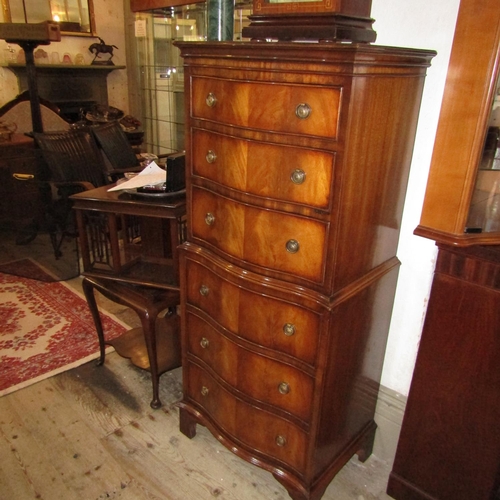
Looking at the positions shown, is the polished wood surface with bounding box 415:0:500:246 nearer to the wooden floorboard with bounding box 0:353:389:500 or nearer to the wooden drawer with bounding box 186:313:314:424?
the wooden drawer with bounding box 186:313:314:424

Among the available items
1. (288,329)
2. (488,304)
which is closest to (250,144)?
(288,329)

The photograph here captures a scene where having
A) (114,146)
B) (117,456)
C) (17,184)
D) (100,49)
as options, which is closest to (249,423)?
(117,456)

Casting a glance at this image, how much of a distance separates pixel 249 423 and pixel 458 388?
2.15 ft

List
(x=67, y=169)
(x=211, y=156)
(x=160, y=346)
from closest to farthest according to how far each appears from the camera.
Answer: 1. (x=211, y=156)
2. (x=160, y=346)
3. (x=67, y=169)

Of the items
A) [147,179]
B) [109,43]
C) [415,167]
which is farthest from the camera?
[109,43]

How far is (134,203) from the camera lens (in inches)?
66.0

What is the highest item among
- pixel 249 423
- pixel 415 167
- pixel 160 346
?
pixel 415 167

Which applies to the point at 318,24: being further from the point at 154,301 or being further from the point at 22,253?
the point at 22,253

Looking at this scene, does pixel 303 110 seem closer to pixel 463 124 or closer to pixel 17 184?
pixel 463 124

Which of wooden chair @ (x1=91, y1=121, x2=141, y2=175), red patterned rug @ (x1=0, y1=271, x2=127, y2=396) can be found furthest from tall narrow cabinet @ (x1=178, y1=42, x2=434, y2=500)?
wooden chair @ (x1=91, y1=121, x2=141, y2=175)

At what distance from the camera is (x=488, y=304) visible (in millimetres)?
1219

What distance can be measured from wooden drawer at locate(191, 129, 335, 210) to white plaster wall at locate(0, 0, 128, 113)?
3457 millimetres

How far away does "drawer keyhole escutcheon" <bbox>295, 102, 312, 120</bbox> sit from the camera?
3.47 ft

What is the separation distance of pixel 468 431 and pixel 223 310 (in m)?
0.80
